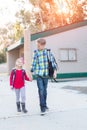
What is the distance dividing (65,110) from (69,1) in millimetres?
35407

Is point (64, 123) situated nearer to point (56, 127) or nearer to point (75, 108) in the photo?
point (56, 127)

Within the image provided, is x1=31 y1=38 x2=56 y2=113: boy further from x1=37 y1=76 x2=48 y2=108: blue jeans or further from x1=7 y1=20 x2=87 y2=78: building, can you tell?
x1=7 y1=20 x2=87 y2=78: building

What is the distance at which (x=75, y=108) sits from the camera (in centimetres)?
803

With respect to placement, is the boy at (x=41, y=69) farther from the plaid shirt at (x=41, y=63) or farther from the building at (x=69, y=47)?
the building at (x=69, y=47)

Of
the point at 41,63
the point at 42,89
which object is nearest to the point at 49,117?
the point at 42,89

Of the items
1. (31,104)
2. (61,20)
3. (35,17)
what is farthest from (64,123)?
(35,17)

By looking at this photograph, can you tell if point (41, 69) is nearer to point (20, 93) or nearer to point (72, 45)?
point (20, 93)

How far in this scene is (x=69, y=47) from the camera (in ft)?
70.2

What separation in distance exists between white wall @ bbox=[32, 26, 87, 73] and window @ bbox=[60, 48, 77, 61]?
228 millimetres

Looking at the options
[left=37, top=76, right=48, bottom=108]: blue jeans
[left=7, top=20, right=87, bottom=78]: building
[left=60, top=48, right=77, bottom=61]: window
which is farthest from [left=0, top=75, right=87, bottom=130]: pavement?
[left=60, top=48, right=77, bottom=61]: window

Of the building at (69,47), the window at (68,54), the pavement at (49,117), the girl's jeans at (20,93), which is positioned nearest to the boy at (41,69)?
the pavement at (49,117)

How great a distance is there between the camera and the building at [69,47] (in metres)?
20.9

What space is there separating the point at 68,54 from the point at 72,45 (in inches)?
25.3

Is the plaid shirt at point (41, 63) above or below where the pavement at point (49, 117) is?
above
